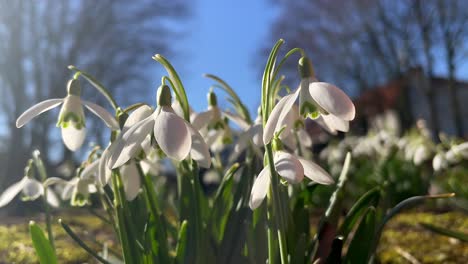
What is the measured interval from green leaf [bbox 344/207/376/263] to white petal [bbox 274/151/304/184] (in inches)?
13.5

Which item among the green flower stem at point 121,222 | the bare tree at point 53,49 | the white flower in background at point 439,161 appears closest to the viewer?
the green flower stem at point 121,222

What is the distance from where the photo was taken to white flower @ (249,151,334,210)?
2.68ft

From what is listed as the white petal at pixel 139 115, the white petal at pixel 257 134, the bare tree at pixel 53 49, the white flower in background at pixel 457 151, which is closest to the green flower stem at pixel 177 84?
Result: the white petal at pixel 139 115

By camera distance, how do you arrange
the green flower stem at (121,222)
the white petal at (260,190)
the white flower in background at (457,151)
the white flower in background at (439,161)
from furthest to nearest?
the white flower in background at (439,161), the white flower in background at (457,151), the green flower stem at (121,222), the white petal at (260,190)

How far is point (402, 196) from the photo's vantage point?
13.4 feet

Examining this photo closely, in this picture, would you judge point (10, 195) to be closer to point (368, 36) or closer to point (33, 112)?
point (33, 112)

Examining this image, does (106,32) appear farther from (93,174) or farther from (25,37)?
(93,174)

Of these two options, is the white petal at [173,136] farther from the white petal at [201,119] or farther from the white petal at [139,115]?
the white petal at [201,119]

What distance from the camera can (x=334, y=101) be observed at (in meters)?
0.78

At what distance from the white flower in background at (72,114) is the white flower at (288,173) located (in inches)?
12.6

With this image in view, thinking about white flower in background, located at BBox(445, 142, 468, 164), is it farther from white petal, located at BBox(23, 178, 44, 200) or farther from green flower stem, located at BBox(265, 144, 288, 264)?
white petal, located at BBox(23, 178, 44, 200)

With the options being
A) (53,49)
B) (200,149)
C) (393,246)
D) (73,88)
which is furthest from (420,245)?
(53,49)

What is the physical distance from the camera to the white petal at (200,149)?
2.77ft

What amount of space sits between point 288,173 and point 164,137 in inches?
8.3
